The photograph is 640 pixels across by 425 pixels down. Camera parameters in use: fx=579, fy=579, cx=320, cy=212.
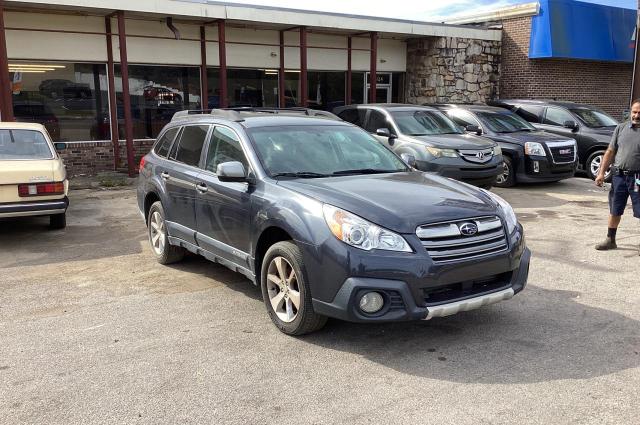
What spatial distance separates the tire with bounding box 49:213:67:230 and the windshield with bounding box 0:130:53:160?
2.75 feet

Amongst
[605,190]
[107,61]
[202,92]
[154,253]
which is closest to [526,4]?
[605,190]

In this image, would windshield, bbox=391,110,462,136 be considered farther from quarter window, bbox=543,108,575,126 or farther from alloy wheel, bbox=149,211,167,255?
alloy wheel, bbox=149,211,167,255

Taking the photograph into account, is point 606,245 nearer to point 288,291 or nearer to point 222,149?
point 288,291

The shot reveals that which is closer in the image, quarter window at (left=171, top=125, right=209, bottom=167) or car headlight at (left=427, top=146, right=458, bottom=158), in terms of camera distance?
quarter window at (left=171, top=125, right=209, bottom=167)

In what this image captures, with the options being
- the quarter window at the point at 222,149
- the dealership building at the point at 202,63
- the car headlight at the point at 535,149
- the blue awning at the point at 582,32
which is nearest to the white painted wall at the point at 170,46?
the dealership building at the point at 202,63

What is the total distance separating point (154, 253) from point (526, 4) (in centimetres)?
1556

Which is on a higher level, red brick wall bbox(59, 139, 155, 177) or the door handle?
the door handle

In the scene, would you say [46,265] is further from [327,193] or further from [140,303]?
[327,193]

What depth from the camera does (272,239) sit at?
15.1 ft

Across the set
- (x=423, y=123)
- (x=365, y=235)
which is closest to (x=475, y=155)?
(x=423, y=123)

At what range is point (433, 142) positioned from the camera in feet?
32.8

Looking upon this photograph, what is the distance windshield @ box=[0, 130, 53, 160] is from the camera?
7933 mm

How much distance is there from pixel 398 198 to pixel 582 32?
55.7 ft

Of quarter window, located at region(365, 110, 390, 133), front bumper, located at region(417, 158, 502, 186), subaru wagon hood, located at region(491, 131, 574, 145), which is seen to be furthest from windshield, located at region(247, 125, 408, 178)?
subaru wagon hood, located at region(491, 131, 574, 145)
